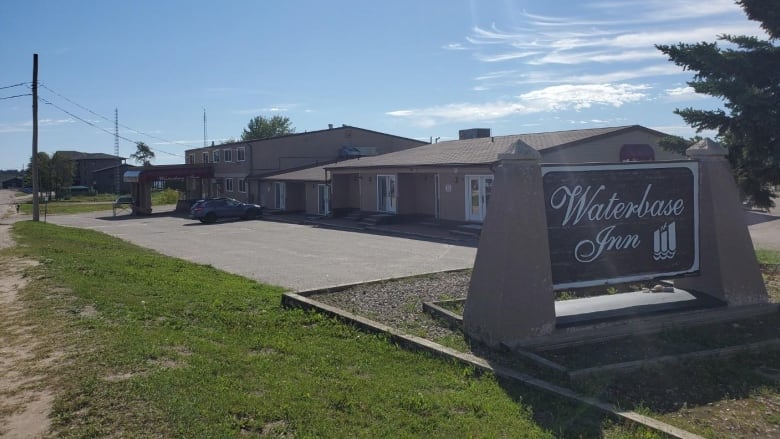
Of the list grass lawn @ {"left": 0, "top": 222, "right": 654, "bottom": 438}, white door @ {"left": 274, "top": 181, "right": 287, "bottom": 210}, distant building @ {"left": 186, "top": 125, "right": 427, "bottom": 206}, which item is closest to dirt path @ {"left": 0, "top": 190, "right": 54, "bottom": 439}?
grass lawn @ {"left": 0, "top": 222, "right": 654, "bottom": 438}

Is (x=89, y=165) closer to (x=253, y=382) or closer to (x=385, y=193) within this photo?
(x=385, y=193)

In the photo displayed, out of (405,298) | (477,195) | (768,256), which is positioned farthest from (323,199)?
(405,298)

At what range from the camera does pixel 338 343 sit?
291 inches

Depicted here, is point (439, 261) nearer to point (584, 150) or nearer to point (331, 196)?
point (584, 150)

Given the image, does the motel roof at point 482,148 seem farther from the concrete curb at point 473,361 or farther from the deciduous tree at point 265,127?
the deciduous tree at point 265,127

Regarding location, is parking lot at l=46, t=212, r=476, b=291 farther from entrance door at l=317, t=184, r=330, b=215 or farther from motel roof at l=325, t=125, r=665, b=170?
entrance door at l=317, t=184, r=330, b=215

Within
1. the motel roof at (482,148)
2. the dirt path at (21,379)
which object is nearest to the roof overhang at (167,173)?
the motel roof at (482,148)

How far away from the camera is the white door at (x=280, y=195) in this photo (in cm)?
4116

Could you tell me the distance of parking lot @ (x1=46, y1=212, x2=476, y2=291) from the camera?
557 inches

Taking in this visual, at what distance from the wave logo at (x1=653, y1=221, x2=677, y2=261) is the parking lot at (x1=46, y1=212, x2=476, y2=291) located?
620 centimetres

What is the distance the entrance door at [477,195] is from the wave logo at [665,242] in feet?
52.6

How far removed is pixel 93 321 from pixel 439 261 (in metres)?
9.80

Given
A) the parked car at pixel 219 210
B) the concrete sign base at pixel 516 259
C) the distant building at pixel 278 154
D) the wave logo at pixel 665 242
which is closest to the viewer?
the concrete sign base at pixel 516 259

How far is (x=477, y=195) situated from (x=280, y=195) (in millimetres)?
19890
